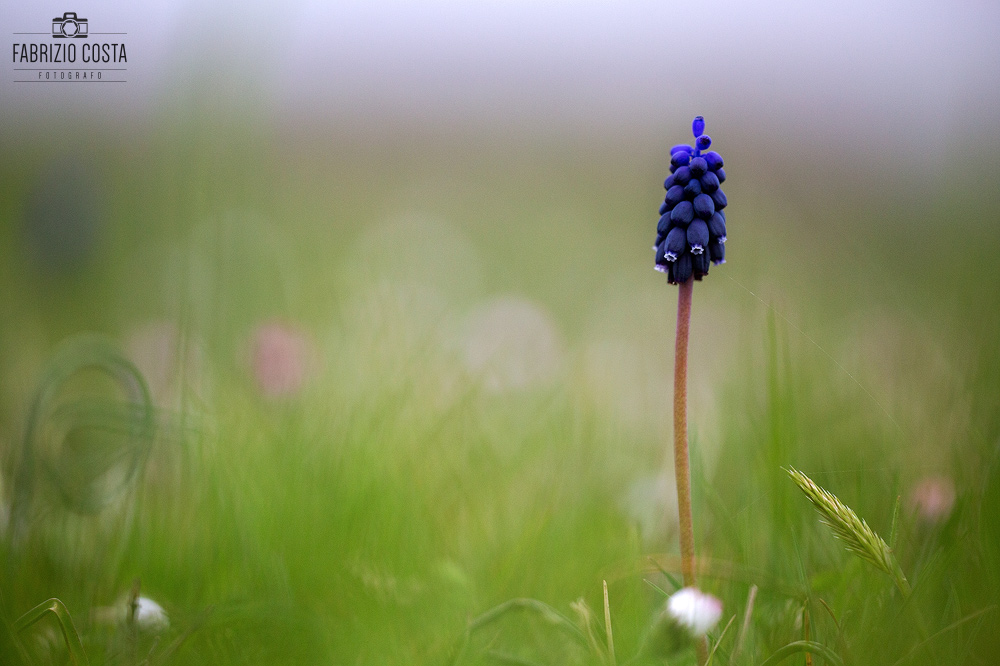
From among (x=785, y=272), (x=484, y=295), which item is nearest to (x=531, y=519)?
(x=785, y=272)

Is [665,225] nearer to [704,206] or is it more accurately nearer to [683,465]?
[704,206]

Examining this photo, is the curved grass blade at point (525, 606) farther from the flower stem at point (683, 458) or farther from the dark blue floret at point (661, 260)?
the dark blue floret at point (661, 260)

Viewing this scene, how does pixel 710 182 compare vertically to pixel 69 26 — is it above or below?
below

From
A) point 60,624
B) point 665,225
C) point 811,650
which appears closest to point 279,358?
point 60,624


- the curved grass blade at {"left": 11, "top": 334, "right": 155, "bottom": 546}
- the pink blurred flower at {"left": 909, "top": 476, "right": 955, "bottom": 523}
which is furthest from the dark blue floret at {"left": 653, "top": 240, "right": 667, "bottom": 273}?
the curved grass blade at {"left": 11, "top": 334, "right": 155, "bottom": 546}

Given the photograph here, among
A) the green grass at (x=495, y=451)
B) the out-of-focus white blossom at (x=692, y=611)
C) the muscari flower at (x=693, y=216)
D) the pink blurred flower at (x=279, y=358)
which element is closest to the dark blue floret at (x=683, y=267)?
the muscari flower at (x=693, y=216)

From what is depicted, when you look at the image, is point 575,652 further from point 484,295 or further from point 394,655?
point 484,295

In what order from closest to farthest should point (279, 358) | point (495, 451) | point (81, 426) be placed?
point (81, 426) < point (495, 451) < point (279, 358)
